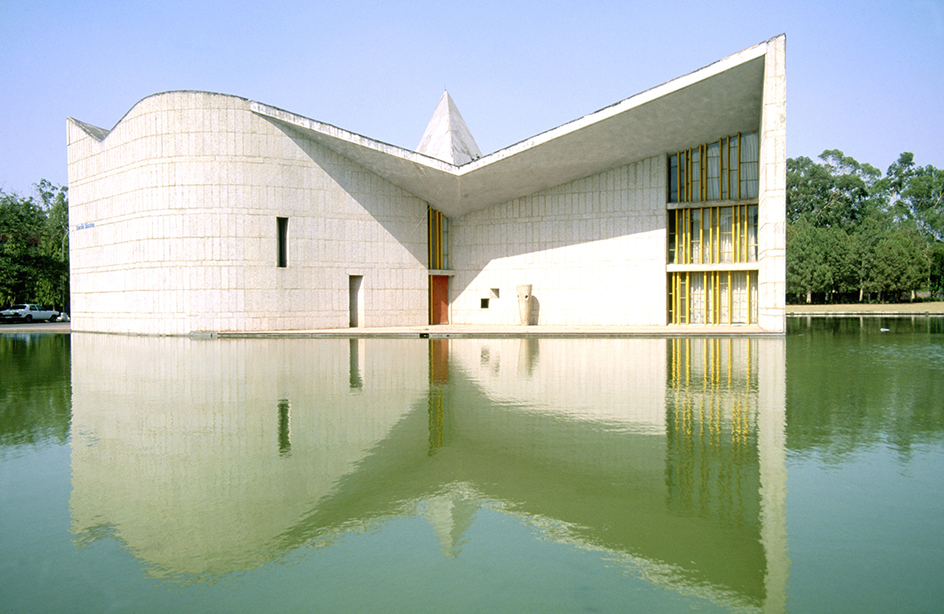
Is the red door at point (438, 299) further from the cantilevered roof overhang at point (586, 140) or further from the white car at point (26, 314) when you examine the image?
the white car at point (26, 314)

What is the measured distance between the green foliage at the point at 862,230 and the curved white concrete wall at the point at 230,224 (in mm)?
36283

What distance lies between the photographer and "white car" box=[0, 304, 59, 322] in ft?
120

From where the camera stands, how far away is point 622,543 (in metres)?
3.85

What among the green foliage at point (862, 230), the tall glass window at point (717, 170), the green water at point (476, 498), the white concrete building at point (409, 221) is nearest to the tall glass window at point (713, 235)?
the white concrete building at point (409, 221)

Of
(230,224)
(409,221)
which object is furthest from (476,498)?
(409,221)

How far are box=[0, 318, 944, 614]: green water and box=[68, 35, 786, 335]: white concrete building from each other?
14076 mm

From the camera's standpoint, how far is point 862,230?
56.1 metres

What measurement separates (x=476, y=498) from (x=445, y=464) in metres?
0.89

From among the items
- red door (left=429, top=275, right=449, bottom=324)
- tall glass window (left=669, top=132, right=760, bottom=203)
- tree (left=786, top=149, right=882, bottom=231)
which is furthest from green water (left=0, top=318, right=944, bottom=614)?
tree (left=786, top=149, right=882, bottom=231)

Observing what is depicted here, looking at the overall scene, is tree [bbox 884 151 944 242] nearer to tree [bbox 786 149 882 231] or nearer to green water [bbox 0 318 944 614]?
tree [bbox 786 149 882 231]

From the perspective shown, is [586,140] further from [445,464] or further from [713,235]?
[445,464]

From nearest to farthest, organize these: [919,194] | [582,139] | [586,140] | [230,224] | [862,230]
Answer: [582,139]
[586,140]
[230,224]
[862,230]
[919,194]

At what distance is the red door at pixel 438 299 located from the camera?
2772cm

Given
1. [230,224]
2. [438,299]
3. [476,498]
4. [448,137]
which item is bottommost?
[476,498]
